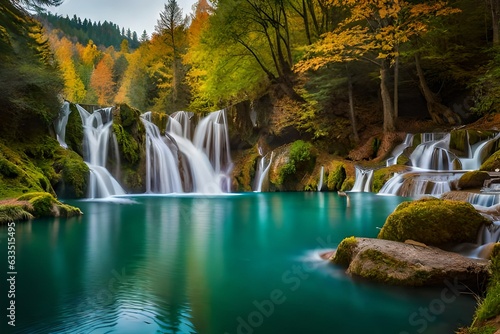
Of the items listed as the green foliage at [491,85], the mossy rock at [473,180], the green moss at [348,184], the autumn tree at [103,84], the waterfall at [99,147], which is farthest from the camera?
the autumn tree at [103,84]

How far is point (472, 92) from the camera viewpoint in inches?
712

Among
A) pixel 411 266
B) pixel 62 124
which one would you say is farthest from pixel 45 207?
pixel 62 124

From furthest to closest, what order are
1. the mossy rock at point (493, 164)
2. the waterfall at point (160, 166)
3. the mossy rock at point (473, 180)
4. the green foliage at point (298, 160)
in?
1. the waterfall at point (160, 166)
2. the green foliage at point (298, 160)
3. the mossy rock at point (493, 164)
4. the mossy rock at point (473, 180)

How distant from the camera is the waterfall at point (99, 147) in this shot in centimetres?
1762

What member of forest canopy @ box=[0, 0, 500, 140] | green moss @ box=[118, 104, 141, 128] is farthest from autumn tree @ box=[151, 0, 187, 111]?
green moss @ box=[118, 104, 141, 128]

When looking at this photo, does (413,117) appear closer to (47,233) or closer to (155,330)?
(47,233)

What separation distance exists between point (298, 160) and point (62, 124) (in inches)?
492

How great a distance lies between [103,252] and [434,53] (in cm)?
1739

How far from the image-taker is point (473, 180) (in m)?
10.8

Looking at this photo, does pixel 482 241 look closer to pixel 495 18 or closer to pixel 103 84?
pixel 495 18

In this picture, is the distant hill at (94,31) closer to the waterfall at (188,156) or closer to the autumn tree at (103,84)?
the autumn tree at (103,84)

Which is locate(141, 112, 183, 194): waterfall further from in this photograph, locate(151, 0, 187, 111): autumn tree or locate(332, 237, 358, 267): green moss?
locate(332, 237, 358, 267): green moss

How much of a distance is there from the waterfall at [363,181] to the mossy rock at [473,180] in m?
5.59

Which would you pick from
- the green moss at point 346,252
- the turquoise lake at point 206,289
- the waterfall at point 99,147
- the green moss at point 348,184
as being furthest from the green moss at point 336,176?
the green moss at point 346,252
